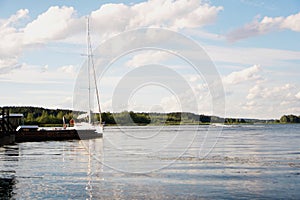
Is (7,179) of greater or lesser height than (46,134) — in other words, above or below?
below

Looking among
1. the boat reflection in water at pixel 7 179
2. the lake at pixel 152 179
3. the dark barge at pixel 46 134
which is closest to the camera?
the lake at pixel 152 179

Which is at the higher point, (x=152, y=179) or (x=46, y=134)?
(x=46, y=134)

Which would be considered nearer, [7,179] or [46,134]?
[7,179]

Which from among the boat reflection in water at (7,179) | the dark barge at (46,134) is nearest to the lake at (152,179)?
Answer: the boat reflection in water at (7,179)

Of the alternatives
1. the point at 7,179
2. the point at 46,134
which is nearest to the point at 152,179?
the point at 7,179

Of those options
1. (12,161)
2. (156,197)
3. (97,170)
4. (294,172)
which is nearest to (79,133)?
(12,161)

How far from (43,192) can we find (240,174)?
51.3 feet

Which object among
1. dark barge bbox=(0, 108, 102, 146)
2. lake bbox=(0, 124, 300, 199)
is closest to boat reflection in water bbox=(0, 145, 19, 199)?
lake bbox=(0, 124, 300, 199)

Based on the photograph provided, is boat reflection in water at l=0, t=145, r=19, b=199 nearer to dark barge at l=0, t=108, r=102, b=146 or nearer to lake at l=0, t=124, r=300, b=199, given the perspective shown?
lake at l=0, t=124, r=300, b=199

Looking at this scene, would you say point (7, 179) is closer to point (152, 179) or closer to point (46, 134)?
point (152, 179)

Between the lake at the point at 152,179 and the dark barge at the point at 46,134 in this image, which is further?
the dark barge at the point at 46,134

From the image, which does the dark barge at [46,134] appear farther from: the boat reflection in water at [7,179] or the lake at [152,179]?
the lake at [152,179]

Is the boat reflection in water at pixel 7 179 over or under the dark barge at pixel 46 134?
under

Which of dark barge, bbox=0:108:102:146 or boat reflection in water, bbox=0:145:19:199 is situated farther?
dark barge, bbox=0:108:102:146
